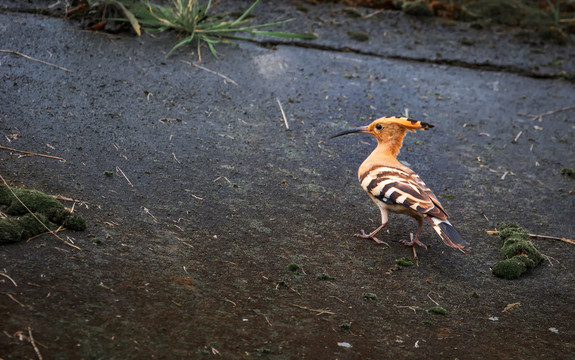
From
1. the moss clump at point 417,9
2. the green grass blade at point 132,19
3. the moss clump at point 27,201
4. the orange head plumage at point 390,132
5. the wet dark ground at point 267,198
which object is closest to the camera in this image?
the wet dark ground at point 267,198

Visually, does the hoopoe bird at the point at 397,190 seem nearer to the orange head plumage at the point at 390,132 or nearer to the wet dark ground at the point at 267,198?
the orange head plumage at the point at 390,132

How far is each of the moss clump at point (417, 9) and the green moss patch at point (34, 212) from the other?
566cm

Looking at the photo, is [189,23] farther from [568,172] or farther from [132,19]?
[568,172]

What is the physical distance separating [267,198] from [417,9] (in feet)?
14.8

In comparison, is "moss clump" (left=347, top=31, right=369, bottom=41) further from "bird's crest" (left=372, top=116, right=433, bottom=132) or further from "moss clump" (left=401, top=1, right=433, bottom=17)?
"bird's crest" (left=372, top=116, right=433, bottom=132)

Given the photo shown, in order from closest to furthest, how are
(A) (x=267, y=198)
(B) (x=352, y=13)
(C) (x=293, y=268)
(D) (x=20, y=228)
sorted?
(D) (x=20, y=228) < (C) (x=293, y=268) < (A) (x=267, y=198) < (B) (x=352, y=13)

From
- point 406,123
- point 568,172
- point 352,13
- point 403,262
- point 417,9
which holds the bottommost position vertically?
point 403,262

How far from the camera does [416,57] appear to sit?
6996mm

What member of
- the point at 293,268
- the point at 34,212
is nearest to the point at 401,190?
the point at 293,268

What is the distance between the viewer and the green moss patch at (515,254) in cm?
390

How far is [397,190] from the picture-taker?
406 centimetres

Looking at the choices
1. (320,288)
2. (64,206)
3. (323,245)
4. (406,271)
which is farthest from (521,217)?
(64,206)

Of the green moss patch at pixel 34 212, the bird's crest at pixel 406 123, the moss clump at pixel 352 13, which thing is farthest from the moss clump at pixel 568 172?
the green moss patch at pixel 34 212

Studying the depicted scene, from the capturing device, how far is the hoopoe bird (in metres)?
3.98
